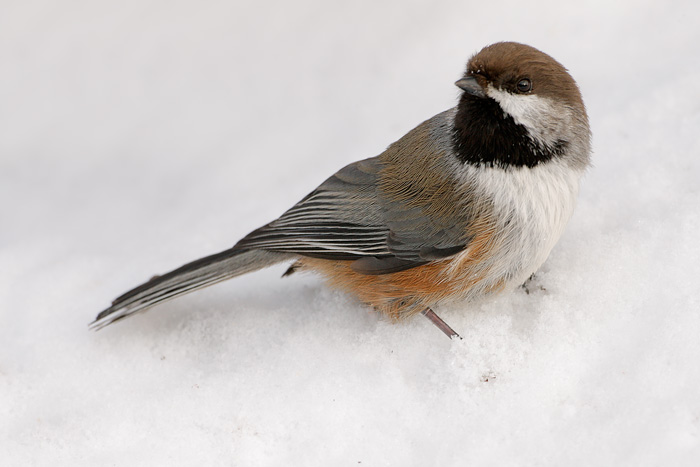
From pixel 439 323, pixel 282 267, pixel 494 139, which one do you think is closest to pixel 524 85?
pixel 494 139

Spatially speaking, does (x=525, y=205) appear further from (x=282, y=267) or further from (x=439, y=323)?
(x=282, y=267)

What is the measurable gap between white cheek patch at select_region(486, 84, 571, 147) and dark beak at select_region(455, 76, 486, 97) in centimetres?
3

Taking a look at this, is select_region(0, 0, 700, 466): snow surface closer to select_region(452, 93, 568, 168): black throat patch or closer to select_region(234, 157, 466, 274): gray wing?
select_region(234, 157, 466, 274): gray wing

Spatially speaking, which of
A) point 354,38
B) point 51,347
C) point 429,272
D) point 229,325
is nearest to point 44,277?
point 51,347

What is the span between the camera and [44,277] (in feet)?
13.5

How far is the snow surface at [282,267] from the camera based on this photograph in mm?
2807

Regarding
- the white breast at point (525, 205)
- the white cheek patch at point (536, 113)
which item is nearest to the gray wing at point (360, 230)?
the white breast at point (525, 205)

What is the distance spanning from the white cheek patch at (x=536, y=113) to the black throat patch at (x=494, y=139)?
2 centimetres

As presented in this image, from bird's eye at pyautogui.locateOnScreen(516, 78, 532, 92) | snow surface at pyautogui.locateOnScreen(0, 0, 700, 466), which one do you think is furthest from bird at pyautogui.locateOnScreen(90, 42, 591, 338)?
snow surface at pyautogui.locateOnScreen(0, 0, 700, 466)

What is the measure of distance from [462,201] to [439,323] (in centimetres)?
56

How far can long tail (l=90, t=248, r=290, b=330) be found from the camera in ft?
11.6

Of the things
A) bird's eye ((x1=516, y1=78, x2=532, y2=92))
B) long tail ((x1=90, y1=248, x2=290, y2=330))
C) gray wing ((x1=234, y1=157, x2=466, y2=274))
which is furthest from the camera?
long tail ((x1=90, y1=248, x2=290, y2=330))

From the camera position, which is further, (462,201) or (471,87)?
(462,201)

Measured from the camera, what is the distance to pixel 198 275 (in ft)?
11.6
